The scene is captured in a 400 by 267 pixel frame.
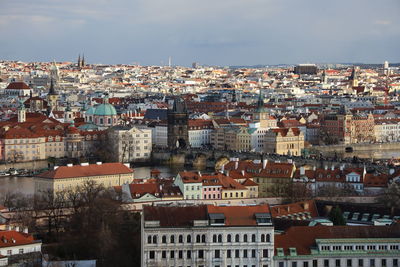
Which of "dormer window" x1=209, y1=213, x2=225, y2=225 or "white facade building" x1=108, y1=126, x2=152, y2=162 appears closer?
"dormer window" x1=209, y1=213, x2=225, y2=225

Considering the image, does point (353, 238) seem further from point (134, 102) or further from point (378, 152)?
point (134, 102)

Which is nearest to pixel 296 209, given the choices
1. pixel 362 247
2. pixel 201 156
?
pixel 362 247

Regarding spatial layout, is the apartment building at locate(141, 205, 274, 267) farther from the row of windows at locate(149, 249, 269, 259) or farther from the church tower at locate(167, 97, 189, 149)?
the church tower at locate(167, 97, 189, 149)

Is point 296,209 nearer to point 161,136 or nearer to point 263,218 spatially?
point 263,218

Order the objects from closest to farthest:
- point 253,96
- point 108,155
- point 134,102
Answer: point 108,155 → point 134,102 → point 253,96

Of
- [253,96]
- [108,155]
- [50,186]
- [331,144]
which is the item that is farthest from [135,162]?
[253,96]

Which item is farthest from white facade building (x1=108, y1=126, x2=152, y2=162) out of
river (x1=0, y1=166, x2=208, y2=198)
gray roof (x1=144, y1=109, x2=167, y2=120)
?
gray roof (x1=144, y1=109, x2=167, y2=120)

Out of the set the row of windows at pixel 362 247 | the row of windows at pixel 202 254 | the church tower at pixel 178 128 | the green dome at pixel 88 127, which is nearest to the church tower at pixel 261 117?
the church tower at pixel 178 128
